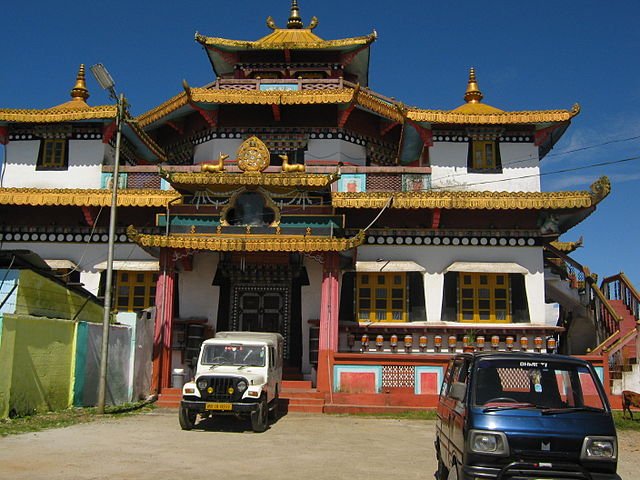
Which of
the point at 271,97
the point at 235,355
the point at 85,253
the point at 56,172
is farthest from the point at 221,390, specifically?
the point at 56,172

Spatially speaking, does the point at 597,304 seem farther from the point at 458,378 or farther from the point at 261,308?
the point at 458,378

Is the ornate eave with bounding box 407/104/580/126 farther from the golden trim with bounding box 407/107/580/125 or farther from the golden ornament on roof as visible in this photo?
the golden ornament on roof

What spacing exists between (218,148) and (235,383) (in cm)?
1182

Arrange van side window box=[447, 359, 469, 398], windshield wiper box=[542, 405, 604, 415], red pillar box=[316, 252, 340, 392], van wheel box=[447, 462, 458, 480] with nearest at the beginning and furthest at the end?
1. windshield wiper box=[542, 405, 604, 415]
2. van wheel box=[447, 462, 458, 480]
3. van side window box=[447, 359, 469, 398]
4. red pillar box=[316, 252, 340, 392]

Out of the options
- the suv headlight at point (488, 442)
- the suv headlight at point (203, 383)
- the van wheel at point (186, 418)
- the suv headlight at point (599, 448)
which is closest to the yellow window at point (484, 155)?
the suv headlight at point (203, 383)

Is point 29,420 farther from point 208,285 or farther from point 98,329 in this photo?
point 208,285

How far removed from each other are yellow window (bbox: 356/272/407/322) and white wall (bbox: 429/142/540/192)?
3.41 m

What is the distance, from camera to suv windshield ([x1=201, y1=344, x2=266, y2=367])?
14594 millimetres

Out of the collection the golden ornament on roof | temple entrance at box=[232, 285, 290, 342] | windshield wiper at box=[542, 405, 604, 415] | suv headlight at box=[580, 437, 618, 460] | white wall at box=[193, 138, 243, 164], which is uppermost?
white wall at box=[193, 138, 243, 164]

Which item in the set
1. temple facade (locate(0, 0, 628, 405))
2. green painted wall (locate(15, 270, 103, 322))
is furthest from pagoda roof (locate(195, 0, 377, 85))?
green painted wall (locate(15, 270, 103, 322))

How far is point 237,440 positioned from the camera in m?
12.3

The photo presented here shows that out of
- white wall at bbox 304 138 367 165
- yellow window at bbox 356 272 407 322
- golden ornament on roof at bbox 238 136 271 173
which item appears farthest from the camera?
white wall at bbox 304 138 367 165

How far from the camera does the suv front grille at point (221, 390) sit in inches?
528

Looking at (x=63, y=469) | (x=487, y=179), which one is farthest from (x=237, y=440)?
(x=487, y=179)
